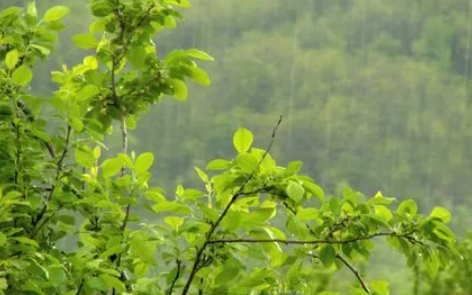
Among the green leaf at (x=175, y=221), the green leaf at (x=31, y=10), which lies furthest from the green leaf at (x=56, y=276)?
the green leaf at (x=31, y=10)

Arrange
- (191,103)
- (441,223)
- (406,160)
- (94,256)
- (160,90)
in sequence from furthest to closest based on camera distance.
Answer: (406,160) < (191,103) < (160,90) < (94,256) < (441,223)

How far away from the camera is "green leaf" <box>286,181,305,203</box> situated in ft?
3.22

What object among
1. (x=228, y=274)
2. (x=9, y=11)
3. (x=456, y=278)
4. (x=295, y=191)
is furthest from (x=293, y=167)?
(x=456, y=278)

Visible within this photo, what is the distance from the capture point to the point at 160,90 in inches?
53.2

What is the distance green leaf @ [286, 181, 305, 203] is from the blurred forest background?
1039cm

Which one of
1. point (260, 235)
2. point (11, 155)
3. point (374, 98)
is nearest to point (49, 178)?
point (11, 155)

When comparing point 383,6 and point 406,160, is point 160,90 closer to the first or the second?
point 406,160

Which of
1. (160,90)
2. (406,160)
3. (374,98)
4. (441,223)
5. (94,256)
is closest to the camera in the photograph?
(441,223)

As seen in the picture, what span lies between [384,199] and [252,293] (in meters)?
0.18

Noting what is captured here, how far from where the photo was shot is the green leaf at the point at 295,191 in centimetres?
98

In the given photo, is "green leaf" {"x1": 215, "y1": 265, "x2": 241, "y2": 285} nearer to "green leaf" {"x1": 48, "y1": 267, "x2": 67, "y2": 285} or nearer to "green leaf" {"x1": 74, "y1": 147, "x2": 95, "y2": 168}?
"green leaf" {"x1": 48, "y1": 267, "x2": 67, "y2": 285}

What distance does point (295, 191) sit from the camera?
99 centimetres

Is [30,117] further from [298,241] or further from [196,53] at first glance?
[298,241]

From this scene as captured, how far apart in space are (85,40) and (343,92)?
13.8 metres
